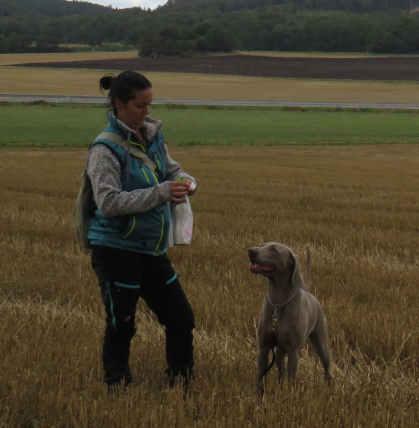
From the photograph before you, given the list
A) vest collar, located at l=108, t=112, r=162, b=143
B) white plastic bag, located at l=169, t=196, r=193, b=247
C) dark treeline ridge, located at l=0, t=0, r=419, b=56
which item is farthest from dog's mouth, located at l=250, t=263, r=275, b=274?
dark treeline ridge, located at l=0, t=0, r=419, b=56

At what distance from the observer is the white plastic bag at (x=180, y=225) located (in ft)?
15.4

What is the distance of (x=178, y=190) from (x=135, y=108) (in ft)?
1.86

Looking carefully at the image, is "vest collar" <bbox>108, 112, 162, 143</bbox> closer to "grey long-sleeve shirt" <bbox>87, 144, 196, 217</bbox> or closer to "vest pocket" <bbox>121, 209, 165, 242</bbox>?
"grey long-sleeve shirt" <bbox>87, 144, 196, 217</bbox>

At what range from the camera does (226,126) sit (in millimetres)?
39844

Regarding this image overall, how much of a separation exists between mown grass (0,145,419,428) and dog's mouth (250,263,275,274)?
27.6 inches

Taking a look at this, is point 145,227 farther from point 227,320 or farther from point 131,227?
point 227,320

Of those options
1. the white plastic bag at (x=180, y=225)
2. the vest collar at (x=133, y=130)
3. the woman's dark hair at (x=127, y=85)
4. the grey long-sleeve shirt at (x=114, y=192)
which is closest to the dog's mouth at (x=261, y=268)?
the white plastic bag at (x=180, y=225)

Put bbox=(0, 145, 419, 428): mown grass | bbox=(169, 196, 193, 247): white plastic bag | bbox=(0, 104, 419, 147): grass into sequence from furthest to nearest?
bbox=(0, 104, 419, 147): grass
bbox=(169, 196, 193, 247): white plastic bag
bbox=(0, 145, 419, 428): mown grass

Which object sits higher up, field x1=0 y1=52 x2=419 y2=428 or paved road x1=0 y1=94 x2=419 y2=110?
field x1=0 y1=52 x2=419 y2=428

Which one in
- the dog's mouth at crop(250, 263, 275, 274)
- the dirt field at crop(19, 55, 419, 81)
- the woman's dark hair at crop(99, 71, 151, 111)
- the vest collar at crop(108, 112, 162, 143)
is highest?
the woman's dark hair at crop(99, 71, 151, 111)

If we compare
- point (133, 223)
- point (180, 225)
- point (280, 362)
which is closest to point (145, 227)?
point (133, 223)

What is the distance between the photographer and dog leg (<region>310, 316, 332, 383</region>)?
16.1ft

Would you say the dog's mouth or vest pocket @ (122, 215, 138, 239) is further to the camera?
vest pocket @ (122, 215, 138, 239)

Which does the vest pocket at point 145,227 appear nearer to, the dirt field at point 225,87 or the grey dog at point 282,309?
the grey dog at point 282,309
